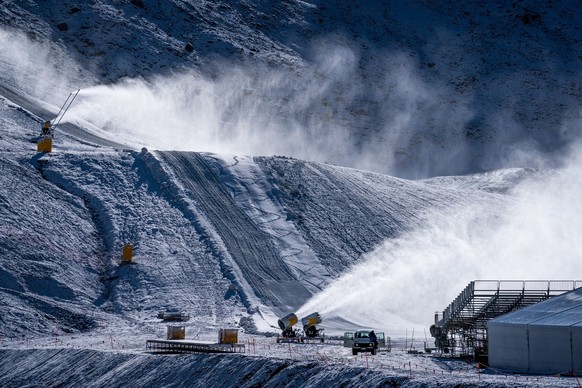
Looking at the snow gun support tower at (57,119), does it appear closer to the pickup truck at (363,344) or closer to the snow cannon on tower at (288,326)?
the snow cannon on tower at (288,326)

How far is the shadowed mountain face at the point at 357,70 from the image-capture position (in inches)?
3920

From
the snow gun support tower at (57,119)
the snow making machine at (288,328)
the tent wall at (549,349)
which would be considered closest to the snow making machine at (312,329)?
the snow making machine at (288,328)

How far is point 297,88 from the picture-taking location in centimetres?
10800

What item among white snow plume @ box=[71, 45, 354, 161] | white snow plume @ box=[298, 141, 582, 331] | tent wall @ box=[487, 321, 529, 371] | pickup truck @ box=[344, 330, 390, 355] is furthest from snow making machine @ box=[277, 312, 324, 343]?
white snow plume @ box=[71, 45, 354, 161]

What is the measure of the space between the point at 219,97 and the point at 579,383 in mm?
76388

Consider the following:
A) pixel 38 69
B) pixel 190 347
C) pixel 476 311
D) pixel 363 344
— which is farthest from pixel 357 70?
pixel 190 347

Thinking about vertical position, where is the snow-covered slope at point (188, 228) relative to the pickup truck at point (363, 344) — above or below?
above

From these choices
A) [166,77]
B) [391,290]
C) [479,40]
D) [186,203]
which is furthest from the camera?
[479,40]

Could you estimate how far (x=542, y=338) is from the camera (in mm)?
34062

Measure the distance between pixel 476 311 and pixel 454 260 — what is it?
2223cm

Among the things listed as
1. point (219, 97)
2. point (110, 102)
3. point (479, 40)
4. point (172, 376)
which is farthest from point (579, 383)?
point (479, 40)

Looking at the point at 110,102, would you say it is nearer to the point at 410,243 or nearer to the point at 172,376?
the point at 410,243

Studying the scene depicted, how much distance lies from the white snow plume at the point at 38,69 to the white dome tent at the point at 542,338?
187ft

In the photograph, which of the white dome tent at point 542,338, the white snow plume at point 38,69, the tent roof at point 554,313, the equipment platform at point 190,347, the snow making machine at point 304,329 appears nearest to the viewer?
the white dome tent at point 542,338
